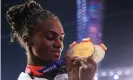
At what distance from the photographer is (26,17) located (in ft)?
2.12

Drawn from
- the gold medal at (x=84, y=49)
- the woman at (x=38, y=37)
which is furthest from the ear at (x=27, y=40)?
the gold medal at (x=84, y=49)

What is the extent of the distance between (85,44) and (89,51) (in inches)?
1.1

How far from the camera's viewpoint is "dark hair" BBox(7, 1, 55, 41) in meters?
0.63

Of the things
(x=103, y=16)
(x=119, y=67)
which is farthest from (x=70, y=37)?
(x=119, y=67)

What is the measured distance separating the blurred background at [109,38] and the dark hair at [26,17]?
34 centimetres

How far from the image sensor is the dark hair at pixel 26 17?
24.9 inches

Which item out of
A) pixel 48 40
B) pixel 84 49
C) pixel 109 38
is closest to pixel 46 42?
pixel 48 40

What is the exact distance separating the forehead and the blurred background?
38cm

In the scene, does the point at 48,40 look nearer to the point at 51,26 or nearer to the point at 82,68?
the point at 51,26

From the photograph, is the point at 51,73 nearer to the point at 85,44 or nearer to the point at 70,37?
the point at 85,44

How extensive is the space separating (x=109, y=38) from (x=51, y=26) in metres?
0.47

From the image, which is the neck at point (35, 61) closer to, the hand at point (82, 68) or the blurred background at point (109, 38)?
the hand at point (82, 68)

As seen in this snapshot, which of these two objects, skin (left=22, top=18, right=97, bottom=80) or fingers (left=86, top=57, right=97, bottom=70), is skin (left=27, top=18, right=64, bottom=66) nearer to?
skin (left=22, top=18, right=97, bottom=80)

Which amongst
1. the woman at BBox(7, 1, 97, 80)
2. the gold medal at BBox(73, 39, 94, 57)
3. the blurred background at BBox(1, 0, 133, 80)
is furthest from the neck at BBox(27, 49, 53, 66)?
the blurred background at BBox(1, 0, 133, 80)
